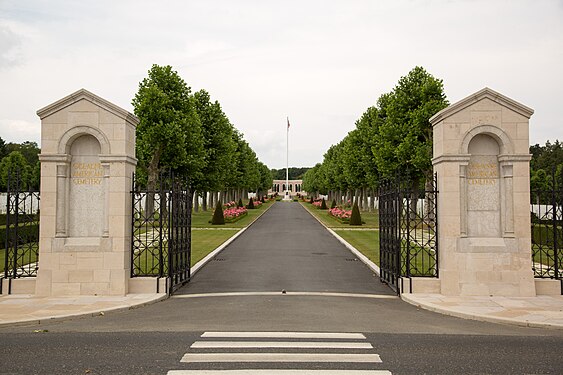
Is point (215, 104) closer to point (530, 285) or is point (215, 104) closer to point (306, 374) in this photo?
point (530, 285)

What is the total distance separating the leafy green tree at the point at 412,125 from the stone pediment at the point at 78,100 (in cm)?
2404

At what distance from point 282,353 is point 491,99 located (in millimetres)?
8759

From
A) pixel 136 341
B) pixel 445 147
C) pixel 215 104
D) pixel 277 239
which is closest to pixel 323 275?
pixel 445 147

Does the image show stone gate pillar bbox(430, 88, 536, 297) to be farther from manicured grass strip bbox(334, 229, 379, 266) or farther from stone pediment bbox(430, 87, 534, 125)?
manicured grass strip bbox(334, 229, 379, 266)

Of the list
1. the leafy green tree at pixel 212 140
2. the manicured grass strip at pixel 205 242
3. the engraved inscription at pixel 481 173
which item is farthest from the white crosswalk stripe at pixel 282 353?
the leafy green tree at pixel 212 140

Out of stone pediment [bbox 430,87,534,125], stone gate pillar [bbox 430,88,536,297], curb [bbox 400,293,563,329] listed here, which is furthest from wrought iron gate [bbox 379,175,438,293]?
stone pediment [bbox 430,87,534,125]

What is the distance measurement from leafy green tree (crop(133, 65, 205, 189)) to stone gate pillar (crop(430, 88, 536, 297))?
957 inches

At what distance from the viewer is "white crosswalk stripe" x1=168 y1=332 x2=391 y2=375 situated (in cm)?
664

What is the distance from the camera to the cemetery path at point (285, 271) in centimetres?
1378

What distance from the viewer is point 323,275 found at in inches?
626

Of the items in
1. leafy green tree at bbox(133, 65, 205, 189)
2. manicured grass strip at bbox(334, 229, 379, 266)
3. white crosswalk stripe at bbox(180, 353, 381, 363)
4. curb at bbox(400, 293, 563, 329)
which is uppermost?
leafy green tree at bbox(133, 65, 205, 189)

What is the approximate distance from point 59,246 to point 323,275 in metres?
7.85

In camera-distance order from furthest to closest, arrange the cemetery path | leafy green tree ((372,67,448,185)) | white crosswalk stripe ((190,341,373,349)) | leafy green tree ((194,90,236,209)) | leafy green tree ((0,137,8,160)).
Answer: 1. leafy green tree ((0,137,8,160))
2. leafy green tree ((194,90,236,209))
3. leafy green tree ((372,67,448,185))
4. the cemetery path
5. white crosswalk stripe ((190,341,373,349))

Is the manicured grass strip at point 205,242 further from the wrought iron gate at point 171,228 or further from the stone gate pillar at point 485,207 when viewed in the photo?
the stone gate pillar at point 485,207
